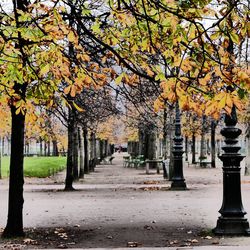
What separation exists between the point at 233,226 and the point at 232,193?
2.05 ft

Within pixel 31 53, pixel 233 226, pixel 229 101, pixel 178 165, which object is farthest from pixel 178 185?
pixel 229 101

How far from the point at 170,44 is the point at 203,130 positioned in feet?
138

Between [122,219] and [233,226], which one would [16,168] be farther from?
[233,226]

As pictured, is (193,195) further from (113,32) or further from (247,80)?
(247,80)

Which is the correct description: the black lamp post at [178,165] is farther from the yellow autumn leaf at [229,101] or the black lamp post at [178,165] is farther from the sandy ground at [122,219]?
the yellow autumn leaf at [229,101]

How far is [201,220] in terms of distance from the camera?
13977mm

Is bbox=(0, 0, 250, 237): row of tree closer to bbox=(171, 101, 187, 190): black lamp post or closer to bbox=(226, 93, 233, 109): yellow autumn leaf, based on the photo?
bbox=(226, 93, 233, 109): yellow autumn leaf

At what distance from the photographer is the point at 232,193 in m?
11.9

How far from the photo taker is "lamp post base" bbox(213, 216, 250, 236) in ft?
38.6

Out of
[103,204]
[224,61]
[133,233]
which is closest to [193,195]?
[103,204]

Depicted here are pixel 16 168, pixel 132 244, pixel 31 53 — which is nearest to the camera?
pixel 31 53

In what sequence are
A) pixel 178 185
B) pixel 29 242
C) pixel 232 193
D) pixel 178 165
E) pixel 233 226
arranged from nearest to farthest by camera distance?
1. pixel 29 242
2. pixel 233 226
3. pixel 232 193
4. pixel 178 185
5. pixel 178 165

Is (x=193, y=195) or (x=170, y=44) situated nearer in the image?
(x=170, y=44)

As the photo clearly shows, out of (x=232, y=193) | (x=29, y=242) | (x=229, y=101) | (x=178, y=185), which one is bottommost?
(x=29, y=242)
